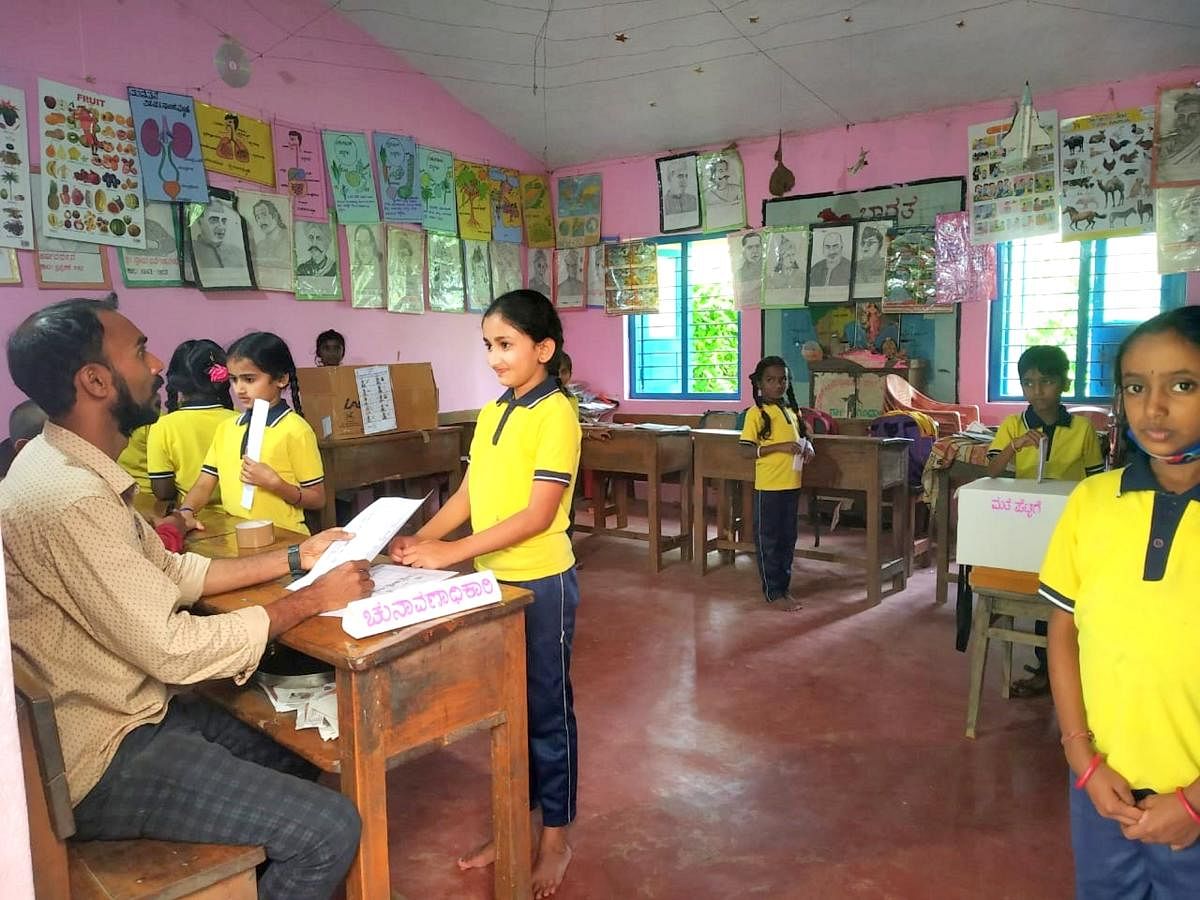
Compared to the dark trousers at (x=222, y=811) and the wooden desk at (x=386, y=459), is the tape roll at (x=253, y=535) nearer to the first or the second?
the dark trousers at (x=222, y=811)

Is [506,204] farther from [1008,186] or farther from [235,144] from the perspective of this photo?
[1008,186]

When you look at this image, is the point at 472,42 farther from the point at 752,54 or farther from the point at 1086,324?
the point at 1086,324

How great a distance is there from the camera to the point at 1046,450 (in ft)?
10.3

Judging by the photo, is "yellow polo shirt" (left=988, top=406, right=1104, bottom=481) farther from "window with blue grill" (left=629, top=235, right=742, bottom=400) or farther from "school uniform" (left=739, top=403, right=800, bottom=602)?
"window with blue grill" (left=629, top=235, right=742, bottom=400)

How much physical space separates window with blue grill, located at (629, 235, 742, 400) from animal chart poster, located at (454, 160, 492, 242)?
1.43 m

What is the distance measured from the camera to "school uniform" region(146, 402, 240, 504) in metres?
2.99

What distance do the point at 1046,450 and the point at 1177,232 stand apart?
2.53m

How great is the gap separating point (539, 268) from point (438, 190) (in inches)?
51.5

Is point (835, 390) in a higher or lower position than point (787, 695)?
higher

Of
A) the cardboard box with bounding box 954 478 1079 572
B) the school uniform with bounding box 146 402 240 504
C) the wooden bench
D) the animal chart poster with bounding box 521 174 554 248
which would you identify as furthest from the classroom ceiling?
the wooden bench

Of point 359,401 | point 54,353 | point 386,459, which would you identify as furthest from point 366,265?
point 54,353

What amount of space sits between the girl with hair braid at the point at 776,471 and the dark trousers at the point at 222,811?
3175 millimetres

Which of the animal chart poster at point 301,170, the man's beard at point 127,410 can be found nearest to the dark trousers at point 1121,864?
the man's beard at point 127,410

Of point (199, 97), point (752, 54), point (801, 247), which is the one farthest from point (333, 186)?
point (801, 247)
